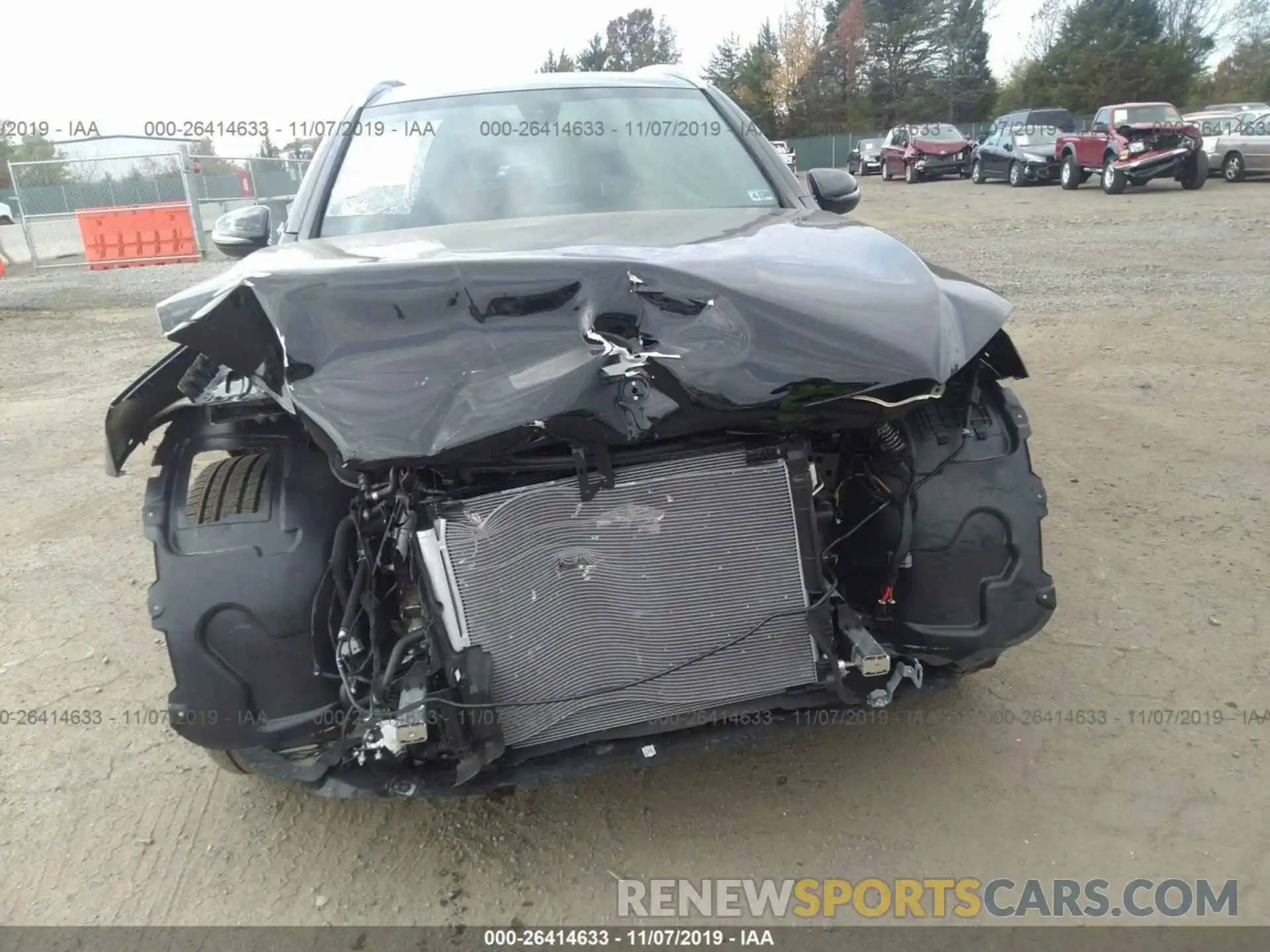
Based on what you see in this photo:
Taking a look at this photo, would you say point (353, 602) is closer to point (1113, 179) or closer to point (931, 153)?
point (1113, 179)

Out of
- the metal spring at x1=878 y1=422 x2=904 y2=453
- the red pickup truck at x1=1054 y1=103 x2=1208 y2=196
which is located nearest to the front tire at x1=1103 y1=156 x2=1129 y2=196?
the red pickup truck at x1=1054 y1=103 x2=1208 y2=196

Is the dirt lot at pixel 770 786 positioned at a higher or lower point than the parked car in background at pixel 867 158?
lower

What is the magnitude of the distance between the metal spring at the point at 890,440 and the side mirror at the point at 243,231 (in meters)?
2.46

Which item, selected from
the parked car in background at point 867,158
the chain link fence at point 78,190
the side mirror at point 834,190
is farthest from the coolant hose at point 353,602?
the parked car in background at point 867,158

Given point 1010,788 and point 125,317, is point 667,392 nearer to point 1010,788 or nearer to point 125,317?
point 1010,788

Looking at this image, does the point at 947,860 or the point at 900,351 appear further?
the point at 947,860

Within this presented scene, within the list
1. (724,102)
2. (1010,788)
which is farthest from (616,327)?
(724,102)

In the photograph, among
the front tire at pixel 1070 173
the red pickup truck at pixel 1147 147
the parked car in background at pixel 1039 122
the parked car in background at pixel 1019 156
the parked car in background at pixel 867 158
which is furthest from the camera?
the parked car in background at pixel 867 158

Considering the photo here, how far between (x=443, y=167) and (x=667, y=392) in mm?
1934

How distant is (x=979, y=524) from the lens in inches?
90.1

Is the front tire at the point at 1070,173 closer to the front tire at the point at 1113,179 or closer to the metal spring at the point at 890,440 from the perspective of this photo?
the front tire at the point at 1113,179

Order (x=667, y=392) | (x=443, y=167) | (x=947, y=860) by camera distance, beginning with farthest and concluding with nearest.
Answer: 1. (x=443, y=167)
2. (x=947, y=860)
3. (x=667, y=392)

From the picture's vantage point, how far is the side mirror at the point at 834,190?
3.69m

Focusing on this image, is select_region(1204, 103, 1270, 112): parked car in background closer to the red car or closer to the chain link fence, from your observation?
the red car
